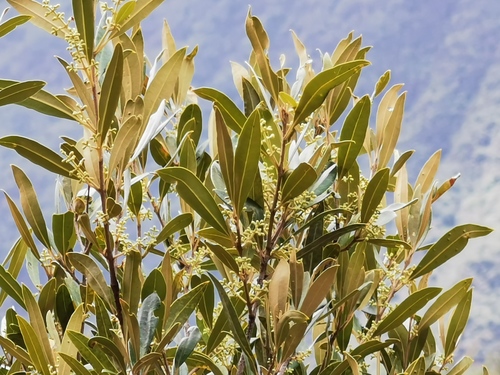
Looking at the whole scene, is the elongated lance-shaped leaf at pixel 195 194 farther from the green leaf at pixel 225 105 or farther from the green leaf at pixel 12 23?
the green leaf at pixel 12 23

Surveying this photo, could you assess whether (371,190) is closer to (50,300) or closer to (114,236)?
(114,236)

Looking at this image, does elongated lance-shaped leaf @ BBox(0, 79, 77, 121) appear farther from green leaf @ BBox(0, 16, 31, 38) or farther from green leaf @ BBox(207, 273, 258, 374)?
green leaf @ BBox(207, 273, 258, 374)

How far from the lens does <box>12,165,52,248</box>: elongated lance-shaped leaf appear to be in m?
0.90

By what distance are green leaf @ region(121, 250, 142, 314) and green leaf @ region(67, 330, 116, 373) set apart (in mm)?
59

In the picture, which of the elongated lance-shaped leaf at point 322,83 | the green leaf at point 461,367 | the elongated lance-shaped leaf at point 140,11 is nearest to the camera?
the elongated lance-shaped leaf at point 322,83

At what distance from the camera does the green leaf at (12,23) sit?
80cm

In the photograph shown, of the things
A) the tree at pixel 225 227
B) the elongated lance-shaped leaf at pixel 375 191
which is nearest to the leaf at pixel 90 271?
the tree at pixel 225 227

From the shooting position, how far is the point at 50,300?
899 millimetres

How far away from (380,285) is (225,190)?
0.25 meters

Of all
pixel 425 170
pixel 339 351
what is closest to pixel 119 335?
pixel 339 351

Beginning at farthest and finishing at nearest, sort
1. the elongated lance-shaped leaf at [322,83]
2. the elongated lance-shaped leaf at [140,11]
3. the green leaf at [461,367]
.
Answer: the green leaf at [461,367] → the elongated lance-shaped leaf at [140,11] → the elongated lance-shaped leaf at [322,83]

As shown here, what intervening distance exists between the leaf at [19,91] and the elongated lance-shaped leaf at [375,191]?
0.40 meters

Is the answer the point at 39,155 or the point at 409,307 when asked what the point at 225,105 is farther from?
the point at 409,307

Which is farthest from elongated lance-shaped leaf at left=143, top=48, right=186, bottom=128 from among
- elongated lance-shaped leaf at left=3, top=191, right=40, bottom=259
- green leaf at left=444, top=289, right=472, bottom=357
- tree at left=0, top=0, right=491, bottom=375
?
green leaf at left=444, top=289, right=472, bottom=357
